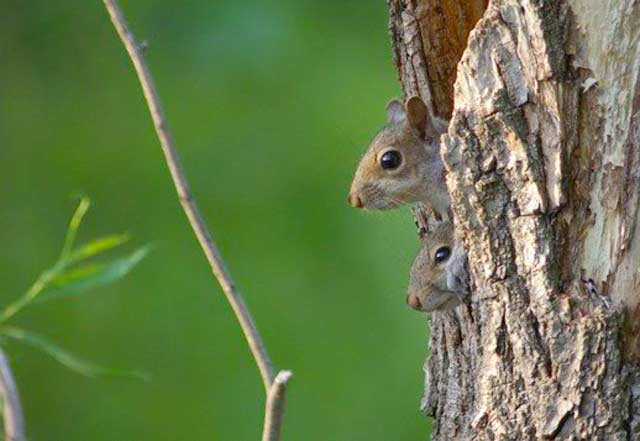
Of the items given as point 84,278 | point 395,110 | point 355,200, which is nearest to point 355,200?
point 355,200

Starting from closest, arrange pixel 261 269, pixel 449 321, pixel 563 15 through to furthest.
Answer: pixel 563 15 → pixel 449 321 → pixel 261 269

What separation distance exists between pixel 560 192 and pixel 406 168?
0.58m

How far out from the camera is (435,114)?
266 centimetres

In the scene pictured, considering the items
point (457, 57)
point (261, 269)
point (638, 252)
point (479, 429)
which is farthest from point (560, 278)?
point (261, 269)

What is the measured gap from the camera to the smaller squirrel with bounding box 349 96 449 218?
2.57 m

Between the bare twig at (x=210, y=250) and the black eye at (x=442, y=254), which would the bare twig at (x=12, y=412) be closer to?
the bare twig at (x=210, y=250)

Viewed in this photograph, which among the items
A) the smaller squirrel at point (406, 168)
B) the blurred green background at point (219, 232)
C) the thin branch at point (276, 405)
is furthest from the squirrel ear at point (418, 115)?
the blurred green background at point (219, 232)

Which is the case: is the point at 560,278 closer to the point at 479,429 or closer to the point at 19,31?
the point at 479,429

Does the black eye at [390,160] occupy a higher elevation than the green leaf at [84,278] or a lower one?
higher

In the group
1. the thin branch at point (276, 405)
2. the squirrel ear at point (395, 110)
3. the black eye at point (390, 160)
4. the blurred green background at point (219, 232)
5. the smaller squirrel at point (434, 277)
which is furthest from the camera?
the blurred green background at point (219, 232)

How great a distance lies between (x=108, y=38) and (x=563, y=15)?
4.64 meters

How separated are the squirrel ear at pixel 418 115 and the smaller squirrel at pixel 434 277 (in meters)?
0.20

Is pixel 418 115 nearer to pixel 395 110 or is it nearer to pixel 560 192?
pixel 395 110

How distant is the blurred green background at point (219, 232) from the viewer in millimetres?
5934
